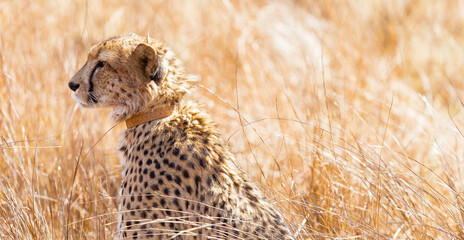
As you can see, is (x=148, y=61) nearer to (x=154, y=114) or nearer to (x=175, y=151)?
(x=154, y=114)

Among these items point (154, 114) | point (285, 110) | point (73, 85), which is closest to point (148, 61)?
point (154, 114)

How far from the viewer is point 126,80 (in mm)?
2811

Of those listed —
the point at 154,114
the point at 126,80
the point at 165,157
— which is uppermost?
the point at 126,80

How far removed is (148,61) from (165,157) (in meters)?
0.41

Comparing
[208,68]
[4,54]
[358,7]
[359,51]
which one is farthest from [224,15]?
[4,54]

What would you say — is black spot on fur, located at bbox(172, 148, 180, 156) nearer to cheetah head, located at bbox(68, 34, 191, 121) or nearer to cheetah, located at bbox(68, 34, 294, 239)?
cheetah, located at bbox(68, 34, 294, 239)

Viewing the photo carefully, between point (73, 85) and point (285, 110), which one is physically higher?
point (285, 110)

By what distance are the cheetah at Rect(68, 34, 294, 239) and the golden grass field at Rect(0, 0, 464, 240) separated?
0.45 feet

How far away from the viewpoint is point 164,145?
2.72m

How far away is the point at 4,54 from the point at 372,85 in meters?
2.77

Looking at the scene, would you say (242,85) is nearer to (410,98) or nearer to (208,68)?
(208,68)

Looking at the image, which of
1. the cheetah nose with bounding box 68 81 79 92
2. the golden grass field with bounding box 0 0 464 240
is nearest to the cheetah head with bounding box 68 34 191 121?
the cheetah nose with bounding box 68 81 79 92

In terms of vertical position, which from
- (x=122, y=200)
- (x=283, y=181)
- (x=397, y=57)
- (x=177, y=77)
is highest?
(x=397, y=57)

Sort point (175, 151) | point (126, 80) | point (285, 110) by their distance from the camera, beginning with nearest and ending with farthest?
point (175, 151) → point (126, 80) → point (285, 110)
